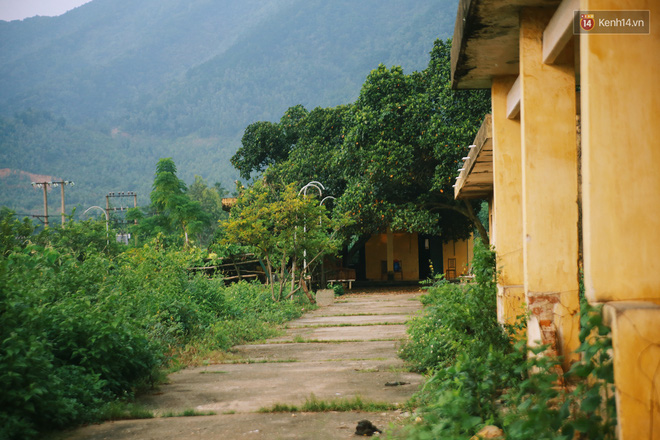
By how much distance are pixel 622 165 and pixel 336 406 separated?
2878 millimetres

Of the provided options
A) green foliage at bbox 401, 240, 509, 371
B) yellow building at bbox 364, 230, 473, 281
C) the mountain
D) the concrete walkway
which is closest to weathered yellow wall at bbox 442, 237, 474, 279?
yellow building at bbox 364, 230, 473, 281

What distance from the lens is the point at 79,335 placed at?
510cm

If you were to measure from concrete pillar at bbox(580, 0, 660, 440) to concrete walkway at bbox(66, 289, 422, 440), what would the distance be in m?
2.02

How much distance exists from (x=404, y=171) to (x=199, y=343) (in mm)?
13029

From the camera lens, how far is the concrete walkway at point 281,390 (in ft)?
13.5

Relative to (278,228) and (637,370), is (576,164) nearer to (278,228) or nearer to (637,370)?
(637,370)

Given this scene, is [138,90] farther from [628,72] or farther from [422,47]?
[628,72]

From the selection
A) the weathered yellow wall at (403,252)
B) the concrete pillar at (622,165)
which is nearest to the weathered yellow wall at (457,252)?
the weathered yellow wall at (403,252)

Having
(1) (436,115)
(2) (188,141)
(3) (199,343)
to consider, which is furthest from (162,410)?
(2) (188,141)

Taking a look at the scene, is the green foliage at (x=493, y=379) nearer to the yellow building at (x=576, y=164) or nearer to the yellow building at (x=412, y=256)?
the yellow building at (x=576, y=164)

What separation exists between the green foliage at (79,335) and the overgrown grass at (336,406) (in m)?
1.28

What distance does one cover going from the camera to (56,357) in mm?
4898

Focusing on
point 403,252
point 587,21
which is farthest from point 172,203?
point 587,21

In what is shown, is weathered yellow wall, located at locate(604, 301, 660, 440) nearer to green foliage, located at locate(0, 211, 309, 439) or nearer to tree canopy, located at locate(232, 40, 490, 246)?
green foliage, located at locate(0, 211, 309, 439)
